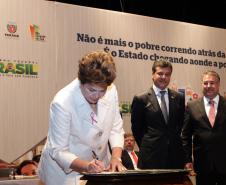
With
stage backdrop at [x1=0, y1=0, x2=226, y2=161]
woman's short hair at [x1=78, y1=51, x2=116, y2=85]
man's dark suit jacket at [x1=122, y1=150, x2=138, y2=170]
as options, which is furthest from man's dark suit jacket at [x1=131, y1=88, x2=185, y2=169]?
woman's short hair at [x1=78, y1=51, x2=116, y2=85]

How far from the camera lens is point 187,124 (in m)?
4.22

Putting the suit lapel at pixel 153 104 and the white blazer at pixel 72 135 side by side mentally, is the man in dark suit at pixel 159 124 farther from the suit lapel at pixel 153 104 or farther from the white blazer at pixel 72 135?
the white blazer at pixel 72 135

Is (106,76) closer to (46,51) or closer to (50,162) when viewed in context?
(50,162)

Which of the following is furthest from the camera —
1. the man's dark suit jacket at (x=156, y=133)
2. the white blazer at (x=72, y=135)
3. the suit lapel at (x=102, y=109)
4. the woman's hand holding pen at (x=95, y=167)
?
the man's dark suit jacket at (x=156, y=133)

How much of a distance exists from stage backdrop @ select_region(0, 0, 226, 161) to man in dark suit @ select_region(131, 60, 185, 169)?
1.02 metres

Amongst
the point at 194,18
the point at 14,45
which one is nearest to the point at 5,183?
the point at 14,45

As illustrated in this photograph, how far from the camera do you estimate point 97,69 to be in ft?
6.70

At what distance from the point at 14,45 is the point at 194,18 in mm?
4177

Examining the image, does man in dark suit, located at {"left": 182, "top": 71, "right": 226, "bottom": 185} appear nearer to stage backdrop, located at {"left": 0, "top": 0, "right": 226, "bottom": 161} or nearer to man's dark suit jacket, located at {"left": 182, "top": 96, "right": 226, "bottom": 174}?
man's dark suit jacket, located at {"left": 182, "top": 96, "right": 226, "bottom": 174}

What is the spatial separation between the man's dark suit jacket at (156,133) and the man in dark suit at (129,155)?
→ 58 cm

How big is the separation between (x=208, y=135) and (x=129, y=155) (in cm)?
95

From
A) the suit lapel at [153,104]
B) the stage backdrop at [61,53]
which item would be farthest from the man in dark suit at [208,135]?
the stage backdrop at [61,53]

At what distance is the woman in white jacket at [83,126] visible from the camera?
206cm

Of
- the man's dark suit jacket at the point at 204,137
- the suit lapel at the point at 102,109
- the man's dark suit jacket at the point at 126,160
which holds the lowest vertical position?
the man's dark suit jacket at the point at 126,160
